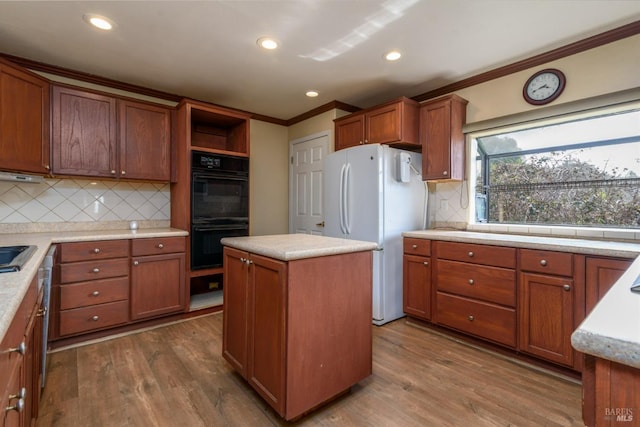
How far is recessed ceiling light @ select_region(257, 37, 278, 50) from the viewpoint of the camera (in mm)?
2355

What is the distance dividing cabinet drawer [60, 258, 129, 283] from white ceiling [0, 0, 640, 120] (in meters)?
1.77

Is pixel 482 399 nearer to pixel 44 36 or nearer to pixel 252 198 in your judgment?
pixel 252 198

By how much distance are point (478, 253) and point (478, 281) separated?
0.22 meters

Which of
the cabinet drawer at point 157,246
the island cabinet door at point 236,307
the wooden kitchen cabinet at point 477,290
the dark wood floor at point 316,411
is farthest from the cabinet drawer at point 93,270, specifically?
the wooden kitchen cabinet at point 477,290

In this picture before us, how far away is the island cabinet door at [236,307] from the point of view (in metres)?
1.85

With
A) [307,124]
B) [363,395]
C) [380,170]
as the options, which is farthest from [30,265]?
[307,124]

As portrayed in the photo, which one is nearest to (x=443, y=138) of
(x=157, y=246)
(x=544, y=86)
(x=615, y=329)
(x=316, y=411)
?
(x=544, y=86)

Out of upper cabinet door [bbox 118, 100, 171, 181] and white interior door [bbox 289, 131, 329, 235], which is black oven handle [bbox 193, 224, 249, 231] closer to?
upper cabinet door [bbox 118, 100, 171, 181]

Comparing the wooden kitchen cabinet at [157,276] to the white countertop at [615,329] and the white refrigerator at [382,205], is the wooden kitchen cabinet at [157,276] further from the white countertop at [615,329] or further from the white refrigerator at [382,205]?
the white countertop at [615,329]

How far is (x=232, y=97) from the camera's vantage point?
3594 millimetres

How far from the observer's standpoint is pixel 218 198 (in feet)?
10.7

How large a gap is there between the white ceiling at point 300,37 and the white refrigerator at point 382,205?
0.83m

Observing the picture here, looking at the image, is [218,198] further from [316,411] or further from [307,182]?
[316,411]

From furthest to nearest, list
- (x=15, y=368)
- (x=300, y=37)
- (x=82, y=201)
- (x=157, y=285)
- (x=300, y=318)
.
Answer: (x=82, y=201)
(x=157, y=285)
(x=300, y=37)
(x=300, y=318)
(x=15, y=368)
